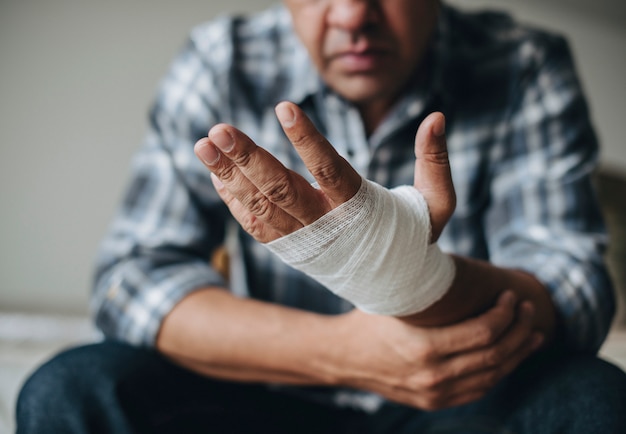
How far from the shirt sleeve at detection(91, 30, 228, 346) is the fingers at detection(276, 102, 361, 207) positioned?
0.41 metres

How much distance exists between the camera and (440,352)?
624mm

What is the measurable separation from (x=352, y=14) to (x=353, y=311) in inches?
14.3

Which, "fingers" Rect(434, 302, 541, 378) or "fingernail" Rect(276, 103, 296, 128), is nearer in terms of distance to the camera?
"fingernail" Rect(276, 103, 296, 128)

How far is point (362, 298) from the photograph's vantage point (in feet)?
1.72

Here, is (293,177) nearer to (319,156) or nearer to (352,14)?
(319,156)

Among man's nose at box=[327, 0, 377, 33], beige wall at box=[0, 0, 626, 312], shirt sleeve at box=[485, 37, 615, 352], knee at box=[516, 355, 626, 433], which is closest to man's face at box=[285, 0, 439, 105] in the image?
man's nose at box=[327, 0, 377, 33]

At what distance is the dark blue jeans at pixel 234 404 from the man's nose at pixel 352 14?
457 millimetres

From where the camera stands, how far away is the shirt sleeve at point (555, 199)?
0.74m

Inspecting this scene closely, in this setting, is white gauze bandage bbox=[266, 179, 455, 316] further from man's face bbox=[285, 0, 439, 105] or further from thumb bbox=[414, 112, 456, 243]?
man's face bbox=[285, 0, 439, 105]

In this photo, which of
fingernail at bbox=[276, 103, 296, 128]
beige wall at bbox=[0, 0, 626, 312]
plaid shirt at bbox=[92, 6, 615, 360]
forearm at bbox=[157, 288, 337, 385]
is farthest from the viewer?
beige wall at bbox=[0, 0, 626, 312]

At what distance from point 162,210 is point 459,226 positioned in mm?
451

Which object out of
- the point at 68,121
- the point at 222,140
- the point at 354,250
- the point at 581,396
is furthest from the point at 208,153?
the point at 68,121

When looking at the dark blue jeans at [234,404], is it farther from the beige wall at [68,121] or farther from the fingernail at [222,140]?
the beige wall at [68,121]

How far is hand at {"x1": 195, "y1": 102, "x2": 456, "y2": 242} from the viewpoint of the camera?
1.35ft
